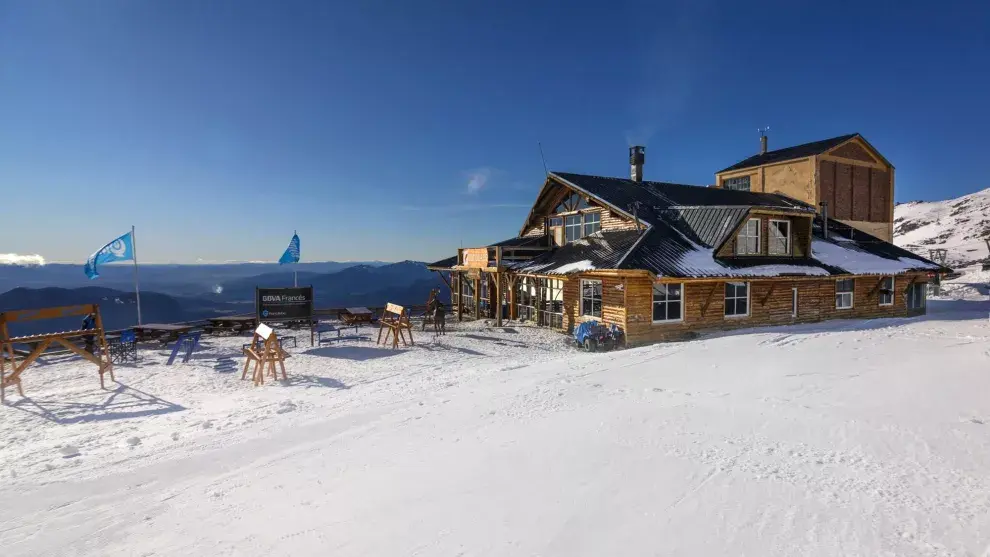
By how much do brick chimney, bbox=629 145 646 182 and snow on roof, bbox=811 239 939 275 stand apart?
905 cm

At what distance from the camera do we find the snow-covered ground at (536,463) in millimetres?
3945

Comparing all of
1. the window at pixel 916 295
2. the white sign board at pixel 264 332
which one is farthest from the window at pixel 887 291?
the white sign board at pixel 264 332

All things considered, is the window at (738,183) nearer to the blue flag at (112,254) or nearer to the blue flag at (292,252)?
the blue flag at (292,252)

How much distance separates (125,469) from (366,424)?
3.13m

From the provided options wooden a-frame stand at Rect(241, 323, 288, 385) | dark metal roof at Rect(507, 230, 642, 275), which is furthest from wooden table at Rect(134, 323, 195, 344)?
dark metal roof at Rect(507, 230, 642, 275)

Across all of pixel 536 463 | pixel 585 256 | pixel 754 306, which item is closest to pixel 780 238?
pixel 754 306

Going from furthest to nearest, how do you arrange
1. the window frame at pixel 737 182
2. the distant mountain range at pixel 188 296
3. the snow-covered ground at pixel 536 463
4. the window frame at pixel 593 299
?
the distant mountain range at pixel 188 296 < the window frame at pixel 737 182 < the window frame at pixel 593 299 < the snow-covered ground at pixel 536 463

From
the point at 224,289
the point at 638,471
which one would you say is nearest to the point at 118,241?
the point at 638,471

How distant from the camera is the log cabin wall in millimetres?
15906

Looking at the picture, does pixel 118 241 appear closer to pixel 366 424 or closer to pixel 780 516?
pixel 366 424

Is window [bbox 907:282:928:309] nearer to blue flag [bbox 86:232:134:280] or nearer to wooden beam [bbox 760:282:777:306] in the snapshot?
wooden beam [bbox 760:282:777:306]

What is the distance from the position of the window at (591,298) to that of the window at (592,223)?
435 cm

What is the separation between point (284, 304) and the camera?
16391 millimetres

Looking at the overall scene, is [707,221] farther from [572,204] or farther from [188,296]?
[188,296]
